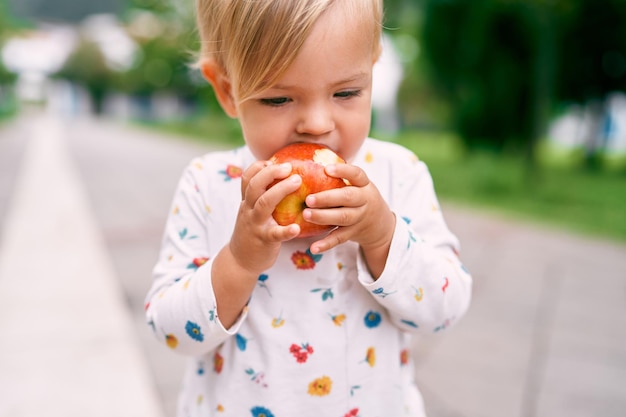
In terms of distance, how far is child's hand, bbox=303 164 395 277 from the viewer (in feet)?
2.75

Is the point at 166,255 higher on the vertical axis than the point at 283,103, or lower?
lower

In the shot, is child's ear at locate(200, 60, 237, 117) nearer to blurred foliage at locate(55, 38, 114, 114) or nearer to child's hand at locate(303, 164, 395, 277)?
child's hand at locate(303, 164, 395, 277)

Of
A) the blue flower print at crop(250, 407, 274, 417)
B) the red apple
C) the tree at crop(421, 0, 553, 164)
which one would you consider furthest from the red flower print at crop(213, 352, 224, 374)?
the tree at crop(421, 0, 553, 164)

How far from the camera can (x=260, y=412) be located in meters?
0.99

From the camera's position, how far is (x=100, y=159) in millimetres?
12922

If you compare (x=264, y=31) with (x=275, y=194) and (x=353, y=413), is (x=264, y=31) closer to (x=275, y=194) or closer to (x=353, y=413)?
(x=275, y=194)

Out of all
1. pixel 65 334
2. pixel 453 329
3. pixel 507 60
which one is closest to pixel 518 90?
pixel 507 60

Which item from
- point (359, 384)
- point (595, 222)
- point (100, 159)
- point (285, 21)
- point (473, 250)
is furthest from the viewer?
point (100, 159)

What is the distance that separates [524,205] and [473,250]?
101 inches

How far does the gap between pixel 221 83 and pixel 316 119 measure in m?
0.27

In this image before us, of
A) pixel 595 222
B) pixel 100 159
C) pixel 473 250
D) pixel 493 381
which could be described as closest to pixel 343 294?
pixel 493 381

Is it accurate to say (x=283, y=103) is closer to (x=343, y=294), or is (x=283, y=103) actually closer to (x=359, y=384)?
(x=343, y=294)

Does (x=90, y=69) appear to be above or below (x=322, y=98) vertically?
above

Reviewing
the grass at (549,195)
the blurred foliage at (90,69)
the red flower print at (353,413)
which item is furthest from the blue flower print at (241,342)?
the blurred foliage at (90,69)
